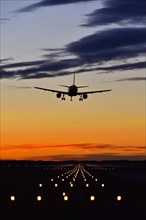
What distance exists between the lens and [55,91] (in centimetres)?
11506
